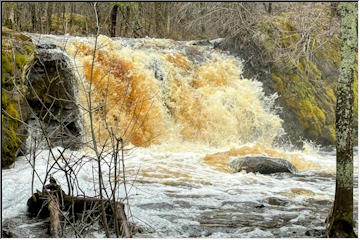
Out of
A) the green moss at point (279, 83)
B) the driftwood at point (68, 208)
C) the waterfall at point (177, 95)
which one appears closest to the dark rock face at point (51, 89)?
the waterfall at point (177, 95)

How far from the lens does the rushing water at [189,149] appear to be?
6137 millimetres

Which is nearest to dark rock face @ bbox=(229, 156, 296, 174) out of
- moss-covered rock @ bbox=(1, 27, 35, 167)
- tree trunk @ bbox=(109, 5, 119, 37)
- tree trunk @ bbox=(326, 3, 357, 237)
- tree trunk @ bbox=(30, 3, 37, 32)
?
moss-covered rock @ bbox=(1, 27, 35, 167)

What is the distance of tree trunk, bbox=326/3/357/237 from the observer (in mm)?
4641

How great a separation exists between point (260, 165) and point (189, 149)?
2.43m

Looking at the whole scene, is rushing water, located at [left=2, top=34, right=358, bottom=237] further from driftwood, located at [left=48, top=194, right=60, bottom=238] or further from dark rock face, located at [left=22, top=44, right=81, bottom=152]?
driftwood, located at [left=48, top=194, right=60, bottom=238]

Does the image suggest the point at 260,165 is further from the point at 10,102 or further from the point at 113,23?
the point at 113,23

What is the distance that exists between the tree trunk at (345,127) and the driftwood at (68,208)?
1976mm

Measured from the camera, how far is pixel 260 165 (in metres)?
9.59

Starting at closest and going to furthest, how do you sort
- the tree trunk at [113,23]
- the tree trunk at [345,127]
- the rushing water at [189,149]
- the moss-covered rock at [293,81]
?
the tree trunk at [345,127], the rushing water at [189,149], the moss-covered rock at [293,81], the tree trunk at [113,23]

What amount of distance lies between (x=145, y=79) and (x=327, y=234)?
8.33 metres

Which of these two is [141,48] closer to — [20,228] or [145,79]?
[145,79]

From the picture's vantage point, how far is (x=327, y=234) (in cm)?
507

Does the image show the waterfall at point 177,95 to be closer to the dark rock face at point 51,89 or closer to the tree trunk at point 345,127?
the dark rock face at point 51,89

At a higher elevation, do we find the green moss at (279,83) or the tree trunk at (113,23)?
the tree trunk at (113,23)
